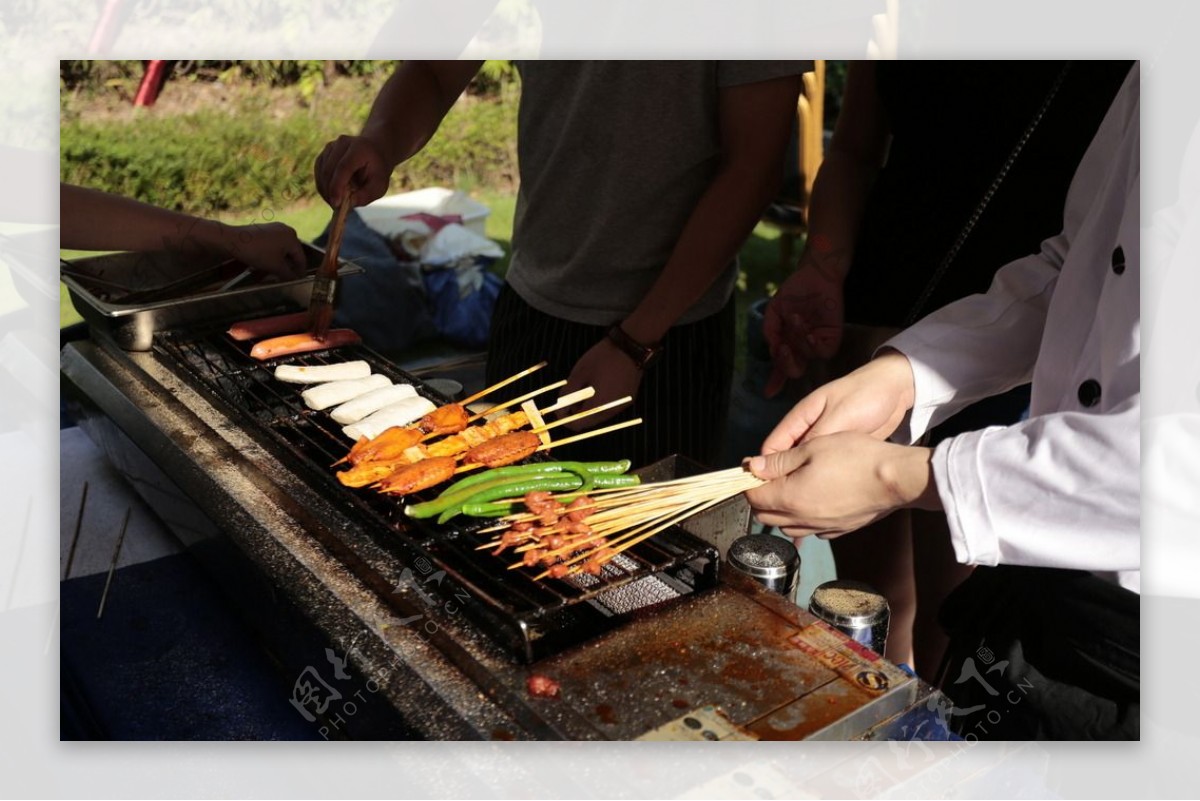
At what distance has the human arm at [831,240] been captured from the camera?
3.36m

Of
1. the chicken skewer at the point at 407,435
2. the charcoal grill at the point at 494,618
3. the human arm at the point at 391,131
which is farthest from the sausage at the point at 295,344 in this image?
the chicken skewer at the point at 407,435

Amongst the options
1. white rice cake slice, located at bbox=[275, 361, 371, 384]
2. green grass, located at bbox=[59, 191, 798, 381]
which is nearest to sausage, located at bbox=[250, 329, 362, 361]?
white rice cake slice, located at bbox=[275, 361, 371, 384]

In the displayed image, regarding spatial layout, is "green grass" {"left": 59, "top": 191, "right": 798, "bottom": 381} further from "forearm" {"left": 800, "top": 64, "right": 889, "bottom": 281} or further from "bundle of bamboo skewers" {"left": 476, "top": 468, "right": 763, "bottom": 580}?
"bundle of bamboo skewers" {"left": 476, "top": 468, "right": 763, "bottom": 580}

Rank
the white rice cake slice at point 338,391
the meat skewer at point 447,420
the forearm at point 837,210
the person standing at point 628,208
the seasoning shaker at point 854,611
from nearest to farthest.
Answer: the seasoning shaker at point 854,611 → the meat skewer at point 447,420 → the white rice cake slice at point 338,391 → the person standing at point 628,208 → the forearm at point 837,210

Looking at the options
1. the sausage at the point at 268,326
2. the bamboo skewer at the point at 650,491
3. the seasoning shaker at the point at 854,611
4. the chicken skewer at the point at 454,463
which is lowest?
the seasoning shaker at the point at 854,611

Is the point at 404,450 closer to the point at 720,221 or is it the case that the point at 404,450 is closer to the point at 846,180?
the point at 720,221

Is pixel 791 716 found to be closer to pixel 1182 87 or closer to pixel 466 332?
pixel 1182 87

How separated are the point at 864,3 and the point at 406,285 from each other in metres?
4.06

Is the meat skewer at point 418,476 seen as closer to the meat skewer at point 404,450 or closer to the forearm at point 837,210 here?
the meat skewer at point 404,450

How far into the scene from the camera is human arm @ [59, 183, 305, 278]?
3123 millimetres

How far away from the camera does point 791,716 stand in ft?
5.68

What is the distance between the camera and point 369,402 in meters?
2.63

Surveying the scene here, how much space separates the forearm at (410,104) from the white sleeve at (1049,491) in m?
2.42

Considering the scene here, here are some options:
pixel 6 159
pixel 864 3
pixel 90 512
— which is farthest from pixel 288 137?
pixel 864 3
